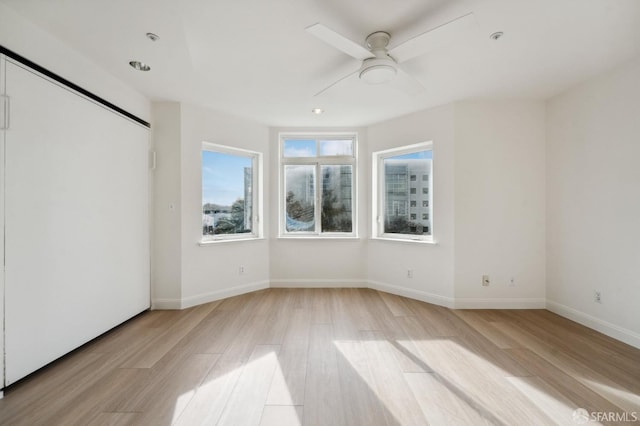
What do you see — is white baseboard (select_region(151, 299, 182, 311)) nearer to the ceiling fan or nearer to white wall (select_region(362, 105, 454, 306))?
white wall (select_region(362, 105, 454, 306))

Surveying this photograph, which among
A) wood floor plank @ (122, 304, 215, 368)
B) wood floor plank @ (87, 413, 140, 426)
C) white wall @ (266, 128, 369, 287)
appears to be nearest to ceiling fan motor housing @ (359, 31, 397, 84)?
white wall @ (266, 128, 369, 287)

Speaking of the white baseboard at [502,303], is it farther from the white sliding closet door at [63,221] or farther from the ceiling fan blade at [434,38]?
the white sliding closet door at [63,221]

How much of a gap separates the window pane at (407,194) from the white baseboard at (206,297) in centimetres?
214

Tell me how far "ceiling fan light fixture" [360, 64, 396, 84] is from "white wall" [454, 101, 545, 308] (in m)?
1.63

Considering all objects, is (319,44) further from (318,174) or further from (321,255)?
(321,255)

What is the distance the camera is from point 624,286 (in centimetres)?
243

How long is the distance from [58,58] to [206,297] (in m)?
2.73


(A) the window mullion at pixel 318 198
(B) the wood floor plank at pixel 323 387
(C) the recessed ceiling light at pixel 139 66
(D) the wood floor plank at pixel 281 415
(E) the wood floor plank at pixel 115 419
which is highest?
(C) the recessed ceiling light at pixel 139 66

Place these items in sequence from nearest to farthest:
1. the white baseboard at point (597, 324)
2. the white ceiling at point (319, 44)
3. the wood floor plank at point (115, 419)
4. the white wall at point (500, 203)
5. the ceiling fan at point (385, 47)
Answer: the wood floor plank at point (115, 419), the ceiling fan at point (385, 47), the white ceiling at point (319, 44), the white baseboard at point (597, 324), the white wall at point (500, 203)

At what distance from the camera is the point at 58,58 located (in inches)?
81.8

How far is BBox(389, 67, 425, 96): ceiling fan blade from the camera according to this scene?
212cm

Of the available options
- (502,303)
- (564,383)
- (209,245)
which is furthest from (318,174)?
(564,383)

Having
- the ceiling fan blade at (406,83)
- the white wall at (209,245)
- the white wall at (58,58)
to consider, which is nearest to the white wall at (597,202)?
the ceiling fan blade at (406,83)

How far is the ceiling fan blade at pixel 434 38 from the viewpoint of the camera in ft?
4.98
